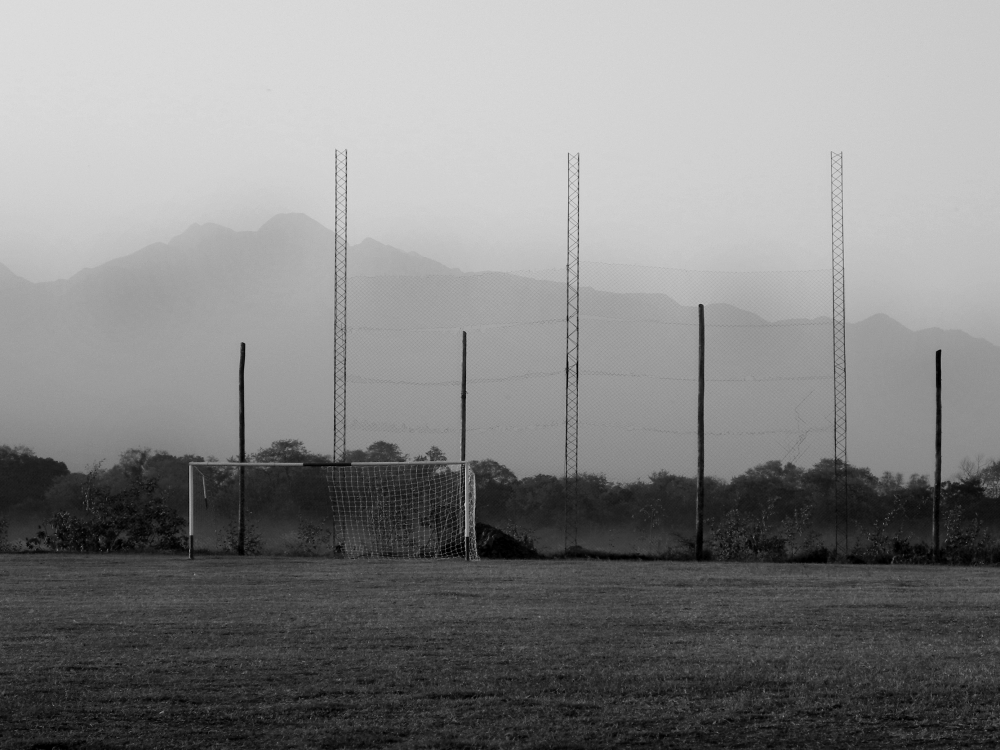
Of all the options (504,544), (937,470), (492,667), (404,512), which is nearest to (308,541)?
(404,512)

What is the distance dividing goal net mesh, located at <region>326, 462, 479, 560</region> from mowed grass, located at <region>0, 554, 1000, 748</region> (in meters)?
9.45

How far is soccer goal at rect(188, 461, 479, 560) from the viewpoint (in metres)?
28.5

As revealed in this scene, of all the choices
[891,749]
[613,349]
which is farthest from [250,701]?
[613,349]

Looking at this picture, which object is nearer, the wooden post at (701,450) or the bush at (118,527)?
the wooden post at (701,450)

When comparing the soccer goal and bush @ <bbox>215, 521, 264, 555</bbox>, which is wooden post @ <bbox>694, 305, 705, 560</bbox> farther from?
bush @ <bbox>215, 521, 264, 555</bbox>

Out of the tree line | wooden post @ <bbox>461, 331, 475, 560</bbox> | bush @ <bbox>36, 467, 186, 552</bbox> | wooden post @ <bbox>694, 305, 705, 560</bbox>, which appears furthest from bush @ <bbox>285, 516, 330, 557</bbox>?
wooden post @ <bbox>694, 305, 705, 560</bbox>

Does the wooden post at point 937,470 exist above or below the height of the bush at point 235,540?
above

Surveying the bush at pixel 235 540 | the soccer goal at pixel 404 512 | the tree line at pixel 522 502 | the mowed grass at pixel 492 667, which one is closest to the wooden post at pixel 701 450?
the tree line at pixel 522 502

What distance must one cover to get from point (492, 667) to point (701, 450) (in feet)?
69.2

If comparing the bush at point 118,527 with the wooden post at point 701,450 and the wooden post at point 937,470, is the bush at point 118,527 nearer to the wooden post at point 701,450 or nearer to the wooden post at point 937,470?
the wooden post at point 701,450

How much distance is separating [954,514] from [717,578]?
11.6 meters

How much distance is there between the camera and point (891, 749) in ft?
23.5

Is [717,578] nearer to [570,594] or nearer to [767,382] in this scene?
[570,594]

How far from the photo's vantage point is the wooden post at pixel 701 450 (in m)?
29.5
